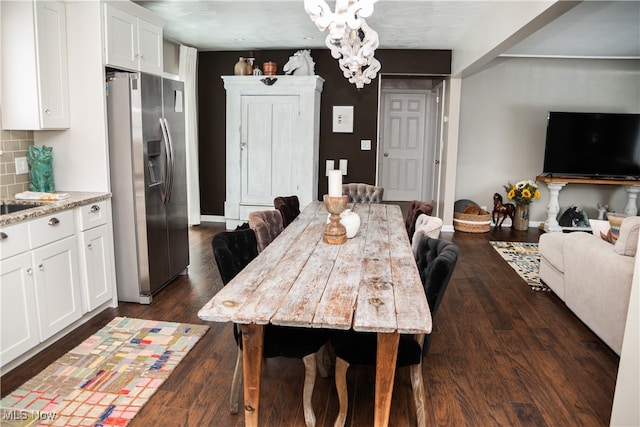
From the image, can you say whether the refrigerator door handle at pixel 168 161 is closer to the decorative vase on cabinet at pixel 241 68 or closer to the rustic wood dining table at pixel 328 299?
the rustic wood dining table at pixel 328 299

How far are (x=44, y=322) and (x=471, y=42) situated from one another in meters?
4.58

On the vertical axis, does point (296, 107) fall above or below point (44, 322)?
above

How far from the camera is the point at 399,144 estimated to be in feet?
30.9

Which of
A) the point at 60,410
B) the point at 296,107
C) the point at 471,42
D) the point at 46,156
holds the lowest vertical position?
the point at 60,410

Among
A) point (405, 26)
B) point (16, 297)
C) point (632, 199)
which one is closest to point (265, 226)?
point (16, 297)

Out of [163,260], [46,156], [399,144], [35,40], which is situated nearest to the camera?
[35,40]

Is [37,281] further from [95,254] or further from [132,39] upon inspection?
[132,39]

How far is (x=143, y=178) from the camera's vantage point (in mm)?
3744

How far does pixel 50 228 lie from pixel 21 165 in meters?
0.83

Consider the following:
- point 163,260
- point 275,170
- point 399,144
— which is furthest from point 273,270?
point 399,144

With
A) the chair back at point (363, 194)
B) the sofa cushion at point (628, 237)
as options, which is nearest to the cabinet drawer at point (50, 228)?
the chair back at point (363, 194)

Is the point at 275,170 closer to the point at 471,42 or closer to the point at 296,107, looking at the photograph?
the point at 296,107

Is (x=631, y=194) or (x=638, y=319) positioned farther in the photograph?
(x=631, y=194)

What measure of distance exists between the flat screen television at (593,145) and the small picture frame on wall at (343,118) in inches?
109
